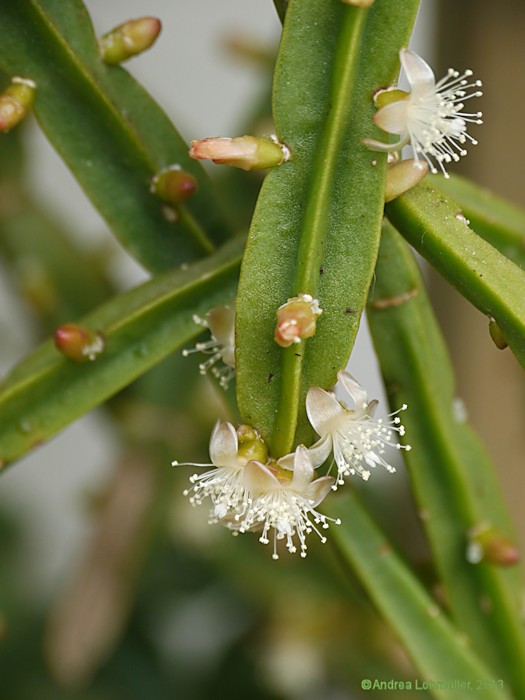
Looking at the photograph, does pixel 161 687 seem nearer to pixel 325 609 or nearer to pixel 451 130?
pixel 325 609

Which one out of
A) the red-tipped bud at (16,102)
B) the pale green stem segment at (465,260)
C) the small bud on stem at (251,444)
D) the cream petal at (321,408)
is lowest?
the small bud on stem at (251,444)

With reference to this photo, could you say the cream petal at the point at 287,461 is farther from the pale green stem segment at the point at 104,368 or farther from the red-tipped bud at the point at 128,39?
the red-tipped bud at the point at 128,39

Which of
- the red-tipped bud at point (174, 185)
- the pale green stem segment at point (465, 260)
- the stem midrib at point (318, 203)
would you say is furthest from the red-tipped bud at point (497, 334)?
the red-tipped bud at point (174, 185)

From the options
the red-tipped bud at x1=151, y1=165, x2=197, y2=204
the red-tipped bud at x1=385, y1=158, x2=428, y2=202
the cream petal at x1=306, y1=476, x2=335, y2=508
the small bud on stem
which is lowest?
the cream petal at x1=306, y1=476, x2=335, y2=508

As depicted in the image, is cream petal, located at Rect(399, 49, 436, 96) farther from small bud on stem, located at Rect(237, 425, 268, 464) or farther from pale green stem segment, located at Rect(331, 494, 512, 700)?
pale green stem segment, located at Rect(331, 494, 512, 700)

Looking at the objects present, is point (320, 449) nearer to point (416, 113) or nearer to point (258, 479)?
point (258, 479)

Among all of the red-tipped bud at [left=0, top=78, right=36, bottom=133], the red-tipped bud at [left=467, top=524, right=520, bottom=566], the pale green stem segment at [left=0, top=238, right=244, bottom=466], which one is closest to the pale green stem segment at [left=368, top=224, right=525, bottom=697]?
the red-tipped bud at [left=467, top=524, right=520, bottom=566]

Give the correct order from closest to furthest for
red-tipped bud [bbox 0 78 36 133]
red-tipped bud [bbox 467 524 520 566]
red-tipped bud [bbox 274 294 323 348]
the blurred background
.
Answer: red-tipped bud [bbox 274 294 323 348]
red-tipped bud [bbox 0 78 36 133]
red-tipped bud [bbox 467 524 520 566]
the blurred background
